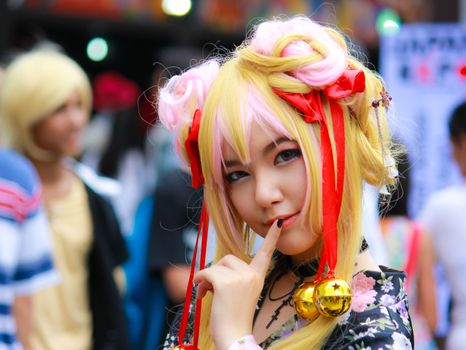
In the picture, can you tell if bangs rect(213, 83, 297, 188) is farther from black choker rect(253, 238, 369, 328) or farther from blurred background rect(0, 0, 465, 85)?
blurred background rect(0, 0, 465, 85)

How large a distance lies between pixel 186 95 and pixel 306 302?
0.51m

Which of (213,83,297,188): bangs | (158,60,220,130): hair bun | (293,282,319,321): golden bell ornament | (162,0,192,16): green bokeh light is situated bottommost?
(293,282,319,321): golden bell ornament

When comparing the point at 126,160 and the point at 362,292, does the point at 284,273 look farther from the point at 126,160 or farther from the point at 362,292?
the point at 126,160

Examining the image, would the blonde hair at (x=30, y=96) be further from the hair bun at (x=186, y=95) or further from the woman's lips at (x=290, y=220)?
the woman's lips at (x=290, y=220)

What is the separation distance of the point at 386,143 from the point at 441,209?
214 cm

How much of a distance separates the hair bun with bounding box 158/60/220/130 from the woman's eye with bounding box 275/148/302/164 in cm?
21

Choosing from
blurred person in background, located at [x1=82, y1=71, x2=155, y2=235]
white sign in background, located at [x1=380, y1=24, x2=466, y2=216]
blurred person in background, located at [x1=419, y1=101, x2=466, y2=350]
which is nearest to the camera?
blurred person in background, located at [x1=419, y1=101, x2=466, y2=350]

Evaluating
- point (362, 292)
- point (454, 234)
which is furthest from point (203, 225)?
point (454, 234)

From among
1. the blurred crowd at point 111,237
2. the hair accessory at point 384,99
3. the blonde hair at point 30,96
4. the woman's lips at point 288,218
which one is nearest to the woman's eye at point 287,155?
the woman's lips at point 288,218

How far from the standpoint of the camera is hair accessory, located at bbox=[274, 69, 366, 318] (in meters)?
1.99

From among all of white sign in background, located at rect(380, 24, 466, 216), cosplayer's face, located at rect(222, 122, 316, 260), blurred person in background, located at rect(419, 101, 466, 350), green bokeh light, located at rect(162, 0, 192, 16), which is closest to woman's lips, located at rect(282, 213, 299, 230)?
cosplayer's face, located at rect(222, 122, 316, 260)

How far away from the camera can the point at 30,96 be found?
423cm

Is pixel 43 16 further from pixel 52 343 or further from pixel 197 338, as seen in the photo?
pixel 197 338

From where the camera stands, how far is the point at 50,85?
4258mm
